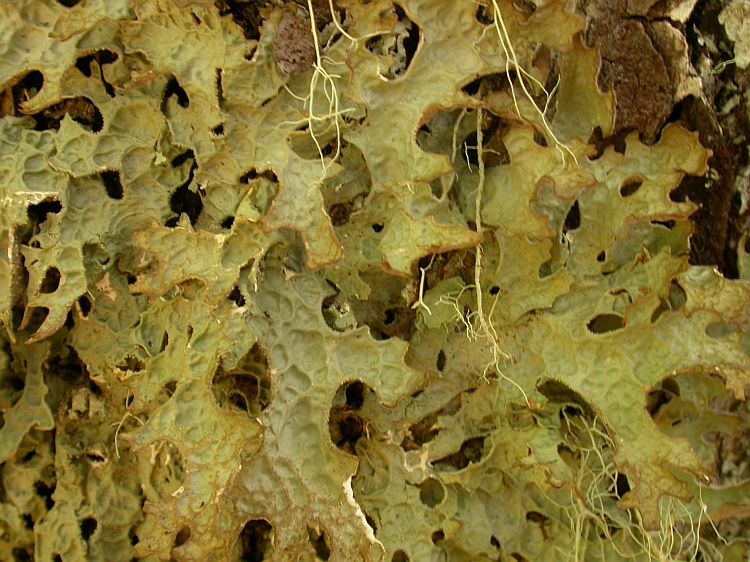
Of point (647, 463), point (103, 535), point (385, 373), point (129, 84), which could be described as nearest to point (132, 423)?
point (103, 535)

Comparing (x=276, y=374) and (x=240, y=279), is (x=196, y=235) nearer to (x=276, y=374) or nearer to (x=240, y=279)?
(x=240, y=279)

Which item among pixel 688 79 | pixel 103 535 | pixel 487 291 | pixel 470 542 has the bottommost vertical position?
pixel 103 535

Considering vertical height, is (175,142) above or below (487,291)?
above

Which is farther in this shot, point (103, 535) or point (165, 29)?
point (103, 535)

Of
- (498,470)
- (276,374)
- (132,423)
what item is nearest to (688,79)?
(498,470)

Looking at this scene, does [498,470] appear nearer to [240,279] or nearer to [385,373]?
[385,373]

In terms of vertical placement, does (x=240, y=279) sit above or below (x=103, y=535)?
above
